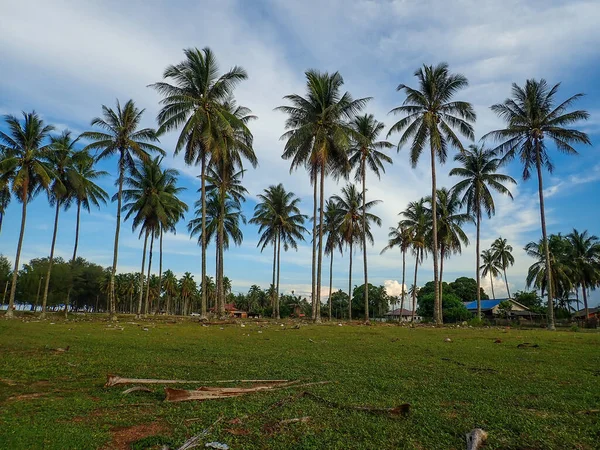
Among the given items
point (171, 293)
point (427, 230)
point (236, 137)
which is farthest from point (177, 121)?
point (171, 293)

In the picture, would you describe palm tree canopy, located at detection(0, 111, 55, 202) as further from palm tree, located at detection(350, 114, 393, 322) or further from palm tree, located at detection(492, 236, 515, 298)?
palm tree, located at detection(492, 236, 515, 298)

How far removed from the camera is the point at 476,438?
3498 millimetres

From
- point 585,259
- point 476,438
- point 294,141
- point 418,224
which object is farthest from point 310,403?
point 585,259

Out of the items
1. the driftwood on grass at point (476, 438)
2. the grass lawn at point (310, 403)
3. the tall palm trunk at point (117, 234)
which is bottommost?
the grass lawn at point (310, 403)

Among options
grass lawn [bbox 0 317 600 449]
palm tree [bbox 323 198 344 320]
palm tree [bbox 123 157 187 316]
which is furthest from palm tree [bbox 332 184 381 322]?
grass lawn [bbox 0 317 600 449]

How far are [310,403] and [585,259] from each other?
52450 millimetres

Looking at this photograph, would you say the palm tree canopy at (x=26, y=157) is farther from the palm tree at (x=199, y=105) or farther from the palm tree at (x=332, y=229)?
the palm tree at (x=332, y=229)

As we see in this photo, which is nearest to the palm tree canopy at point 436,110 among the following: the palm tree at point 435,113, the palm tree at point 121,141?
the palm tree at point 435,113

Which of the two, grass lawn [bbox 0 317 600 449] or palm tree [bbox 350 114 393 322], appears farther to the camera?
palm tree [bbox 350 114 393 322]

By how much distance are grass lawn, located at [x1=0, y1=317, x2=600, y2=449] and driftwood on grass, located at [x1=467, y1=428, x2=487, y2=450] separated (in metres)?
0.08

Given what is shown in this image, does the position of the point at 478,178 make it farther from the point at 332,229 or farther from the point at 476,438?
the point at 476,438

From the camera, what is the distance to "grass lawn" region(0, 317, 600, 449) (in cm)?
362

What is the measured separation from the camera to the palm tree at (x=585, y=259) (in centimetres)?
4491

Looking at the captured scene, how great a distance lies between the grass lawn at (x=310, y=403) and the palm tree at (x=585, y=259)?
44749 millimetres
